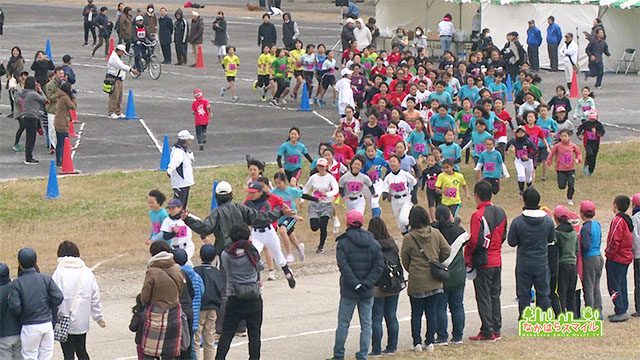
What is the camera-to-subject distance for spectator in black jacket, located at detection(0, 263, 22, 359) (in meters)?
13.2

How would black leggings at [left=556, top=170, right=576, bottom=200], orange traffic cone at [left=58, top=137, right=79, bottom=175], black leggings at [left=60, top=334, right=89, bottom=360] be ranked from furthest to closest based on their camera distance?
1. orange traffic cone at [left=58, top=137, right=79, bottom=175]
2. black leggings at [left=556, top=170, right=576, bottom=200]
3. black leggings at [left=60, top=334, right=89, bottom=360]

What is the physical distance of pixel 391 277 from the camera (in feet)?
49.1

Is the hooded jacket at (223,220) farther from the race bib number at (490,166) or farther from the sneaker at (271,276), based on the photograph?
the race bib number at (490,166)

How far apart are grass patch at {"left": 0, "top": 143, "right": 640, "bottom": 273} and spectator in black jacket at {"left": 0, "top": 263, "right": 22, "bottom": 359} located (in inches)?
275

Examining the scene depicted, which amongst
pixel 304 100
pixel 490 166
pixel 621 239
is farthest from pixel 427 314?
pixel 304 100

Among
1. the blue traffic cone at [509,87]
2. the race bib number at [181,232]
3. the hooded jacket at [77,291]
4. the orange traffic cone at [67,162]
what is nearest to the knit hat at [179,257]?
the hooded jacket at [77,291]

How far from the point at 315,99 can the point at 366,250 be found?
21.1 metres

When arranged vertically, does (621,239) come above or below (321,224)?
above

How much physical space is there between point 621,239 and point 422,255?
3.16m

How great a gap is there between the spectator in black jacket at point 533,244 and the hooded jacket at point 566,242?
41 cm

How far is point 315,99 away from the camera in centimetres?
3556

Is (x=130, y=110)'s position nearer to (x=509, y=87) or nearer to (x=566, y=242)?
(x=509, y=87)

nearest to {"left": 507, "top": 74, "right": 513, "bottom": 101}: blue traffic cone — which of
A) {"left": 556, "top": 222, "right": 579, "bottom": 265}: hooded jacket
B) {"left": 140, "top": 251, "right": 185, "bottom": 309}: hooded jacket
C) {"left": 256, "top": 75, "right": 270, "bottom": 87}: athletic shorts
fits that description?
{"left": 256, "top": 75, "right": 270, "bottom": 87}: athletic shorts

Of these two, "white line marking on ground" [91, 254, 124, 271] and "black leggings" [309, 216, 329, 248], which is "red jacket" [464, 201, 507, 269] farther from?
"white line marking on ground" [91, 254, 124, 271]
